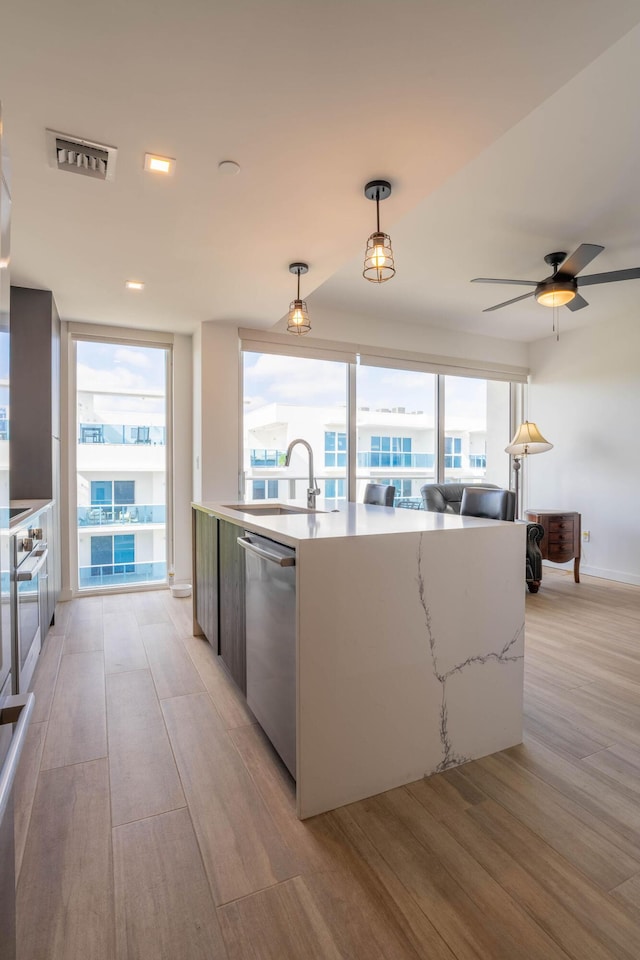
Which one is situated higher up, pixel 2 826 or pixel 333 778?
pixel 2 826

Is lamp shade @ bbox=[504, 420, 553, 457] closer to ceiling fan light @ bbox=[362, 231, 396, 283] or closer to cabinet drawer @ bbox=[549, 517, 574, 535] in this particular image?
cabinet drawer @ bbox=[549, 517, 574, 535]

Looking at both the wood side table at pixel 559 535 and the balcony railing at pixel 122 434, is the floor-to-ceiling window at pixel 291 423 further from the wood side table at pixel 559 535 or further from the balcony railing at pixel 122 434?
the wood side table at pixel 559 535

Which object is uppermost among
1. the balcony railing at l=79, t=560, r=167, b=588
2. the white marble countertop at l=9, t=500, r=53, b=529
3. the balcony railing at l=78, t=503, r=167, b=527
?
the white marble countertop at l=9, t=500, r=53, b=529

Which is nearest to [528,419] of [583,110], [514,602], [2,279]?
[583,110]

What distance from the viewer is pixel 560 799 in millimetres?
1649

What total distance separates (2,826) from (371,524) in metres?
1.50

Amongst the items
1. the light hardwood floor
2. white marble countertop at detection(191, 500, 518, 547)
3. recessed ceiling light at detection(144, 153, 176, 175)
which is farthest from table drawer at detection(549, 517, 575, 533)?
recessed ceiling light at detection(144, 153, 176, 175)

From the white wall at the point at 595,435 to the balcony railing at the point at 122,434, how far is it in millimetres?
4470

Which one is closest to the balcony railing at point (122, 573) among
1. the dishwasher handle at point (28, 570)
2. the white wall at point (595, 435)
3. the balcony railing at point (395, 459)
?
the dishwasher handle at point (28, 570)

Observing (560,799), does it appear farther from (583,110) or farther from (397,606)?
(583,110)

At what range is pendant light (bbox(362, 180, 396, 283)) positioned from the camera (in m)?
2.11

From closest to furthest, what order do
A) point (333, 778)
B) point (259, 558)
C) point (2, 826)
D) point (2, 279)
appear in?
point (2, 826)
point (2, 279)
point (333, 778)
point (259, 558)

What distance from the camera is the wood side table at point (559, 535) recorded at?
15.4 feet

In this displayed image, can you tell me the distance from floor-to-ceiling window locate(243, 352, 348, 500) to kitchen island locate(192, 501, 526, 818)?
2.75 metres
